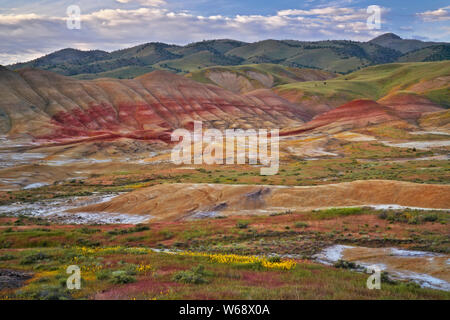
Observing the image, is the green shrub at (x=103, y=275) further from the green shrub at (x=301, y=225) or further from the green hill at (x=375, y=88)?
the green hill at (x=375, y=88)

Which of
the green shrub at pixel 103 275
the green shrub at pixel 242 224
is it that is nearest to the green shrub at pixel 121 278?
the green shrub at pixel 103 275

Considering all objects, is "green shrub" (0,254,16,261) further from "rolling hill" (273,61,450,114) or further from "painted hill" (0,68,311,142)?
"rolling hill" (273,61,450,114)

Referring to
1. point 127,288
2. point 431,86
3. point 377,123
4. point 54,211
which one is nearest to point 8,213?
point 54,211

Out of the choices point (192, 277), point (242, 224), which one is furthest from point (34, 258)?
point (242, 224)

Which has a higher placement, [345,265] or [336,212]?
[345,265]

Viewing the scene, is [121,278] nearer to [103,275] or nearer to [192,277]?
[103,275]
